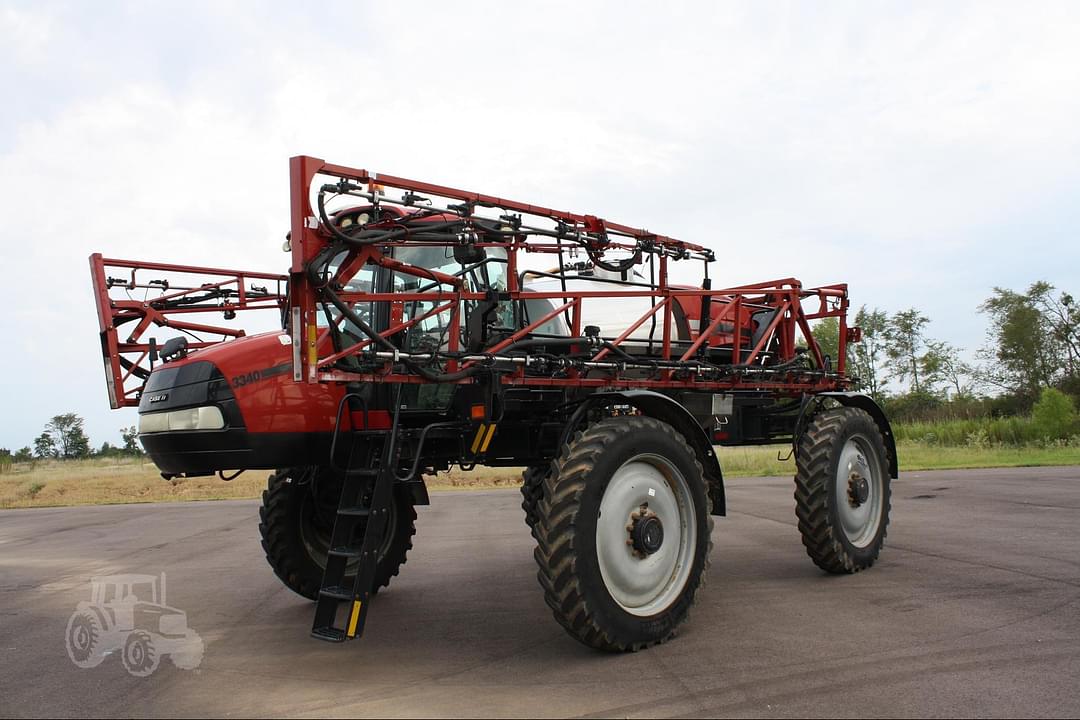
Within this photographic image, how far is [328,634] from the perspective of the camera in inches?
182

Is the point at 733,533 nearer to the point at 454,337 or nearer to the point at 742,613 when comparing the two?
the point at 742,613

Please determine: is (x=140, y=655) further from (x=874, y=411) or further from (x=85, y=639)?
(x=874, y=411)

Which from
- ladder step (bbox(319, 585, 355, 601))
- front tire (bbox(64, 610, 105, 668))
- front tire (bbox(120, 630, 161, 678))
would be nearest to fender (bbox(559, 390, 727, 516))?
ladder step (bbox(319, 585, 355, 601))

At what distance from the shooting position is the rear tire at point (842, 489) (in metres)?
7.12

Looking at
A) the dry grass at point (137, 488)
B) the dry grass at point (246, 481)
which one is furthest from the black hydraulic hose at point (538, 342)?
the dry grass at point (246, 481)

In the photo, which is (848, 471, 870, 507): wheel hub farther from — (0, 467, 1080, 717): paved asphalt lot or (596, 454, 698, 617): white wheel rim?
(596, 454, 698, 617): white wheel rim

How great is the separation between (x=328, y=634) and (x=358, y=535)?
0.86 m

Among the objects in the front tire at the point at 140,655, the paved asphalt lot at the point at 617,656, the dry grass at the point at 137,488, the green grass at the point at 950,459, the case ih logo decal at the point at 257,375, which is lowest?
the green grass at the point at 950,459

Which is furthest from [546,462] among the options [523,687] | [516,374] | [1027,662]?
[1027,662]

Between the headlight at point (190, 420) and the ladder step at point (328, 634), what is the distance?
4.56 feet

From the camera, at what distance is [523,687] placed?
444 cm

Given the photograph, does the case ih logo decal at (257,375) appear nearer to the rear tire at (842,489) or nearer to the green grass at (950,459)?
the rear tire at (842,489)

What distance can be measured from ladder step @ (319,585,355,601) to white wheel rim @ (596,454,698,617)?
1.52 meters

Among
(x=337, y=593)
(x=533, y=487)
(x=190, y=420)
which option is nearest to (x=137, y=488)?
(x=533, y=487)
